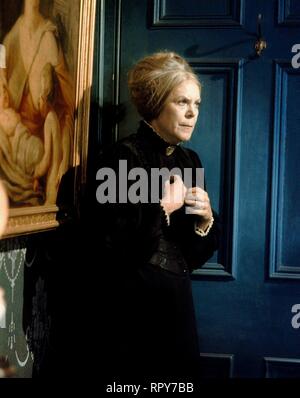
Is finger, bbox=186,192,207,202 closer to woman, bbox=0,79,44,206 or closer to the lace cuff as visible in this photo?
the lace cuff

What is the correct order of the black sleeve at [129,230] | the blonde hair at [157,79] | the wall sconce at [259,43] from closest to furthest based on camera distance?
the black sleeve at [129,230]
the blonde hair at [157,79]
the wall sconce at [259,43]

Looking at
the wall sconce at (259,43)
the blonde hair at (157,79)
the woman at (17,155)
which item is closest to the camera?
the woman at (17,155)

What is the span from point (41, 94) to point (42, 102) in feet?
0.08

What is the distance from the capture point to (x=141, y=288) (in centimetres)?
175


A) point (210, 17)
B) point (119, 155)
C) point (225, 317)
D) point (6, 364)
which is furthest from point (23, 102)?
point (225, 317)

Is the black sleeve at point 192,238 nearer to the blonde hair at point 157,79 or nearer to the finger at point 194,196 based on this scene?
the finger at point 194,196

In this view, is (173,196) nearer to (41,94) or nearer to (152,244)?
(152,244)

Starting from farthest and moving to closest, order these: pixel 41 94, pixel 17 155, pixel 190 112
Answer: pixel 190 112
pixel 41 94
pixel 17 155

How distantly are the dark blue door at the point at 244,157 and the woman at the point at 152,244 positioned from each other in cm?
35

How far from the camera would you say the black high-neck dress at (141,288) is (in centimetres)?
170

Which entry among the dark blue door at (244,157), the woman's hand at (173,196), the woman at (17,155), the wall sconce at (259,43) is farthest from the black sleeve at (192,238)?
the wall sconce at (259,43)

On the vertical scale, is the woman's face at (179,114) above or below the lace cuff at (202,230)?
above

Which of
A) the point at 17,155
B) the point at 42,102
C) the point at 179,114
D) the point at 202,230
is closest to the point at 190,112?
the point at 179,114

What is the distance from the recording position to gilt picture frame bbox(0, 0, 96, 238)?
1.41m
